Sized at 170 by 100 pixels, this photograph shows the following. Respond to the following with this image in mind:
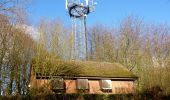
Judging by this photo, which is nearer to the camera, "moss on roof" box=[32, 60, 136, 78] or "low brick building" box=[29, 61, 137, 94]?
"moss on roof" box=[32, 60, 136, 78]

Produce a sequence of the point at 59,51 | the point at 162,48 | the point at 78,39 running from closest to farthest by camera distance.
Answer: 1. the point at 59,51
2. the point at 78,39
3. the point at 162,48

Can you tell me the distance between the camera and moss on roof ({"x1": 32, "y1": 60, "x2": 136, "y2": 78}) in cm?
3518

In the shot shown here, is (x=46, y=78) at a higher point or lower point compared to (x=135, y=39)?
lower

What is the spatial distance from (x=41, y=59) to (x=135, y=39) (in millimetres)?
20573

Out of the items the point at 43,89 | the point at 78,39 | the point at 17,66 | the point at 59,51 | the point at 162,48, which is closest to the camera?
the point at 43,89

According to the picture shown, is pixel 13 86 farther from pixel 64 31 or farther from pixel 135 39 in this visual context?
pixel 135 39

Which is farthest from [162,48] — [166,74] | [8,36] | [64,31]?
[8,36]

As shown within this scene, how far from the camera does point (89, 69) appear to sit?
40656mm

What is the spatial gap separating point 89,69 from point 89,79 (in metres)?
1.88

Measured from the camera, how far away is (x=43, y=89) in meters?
31.1

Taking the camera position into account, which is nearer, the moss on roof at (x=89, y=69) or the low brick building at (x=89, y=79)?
the moss on roof at (x=89, y=69)

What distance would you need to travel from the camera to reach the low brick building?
1399 inches

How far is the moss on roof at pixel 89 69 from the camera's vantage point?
35.2 m

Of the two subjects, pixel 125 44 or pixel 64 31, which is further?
pixel 125 44
